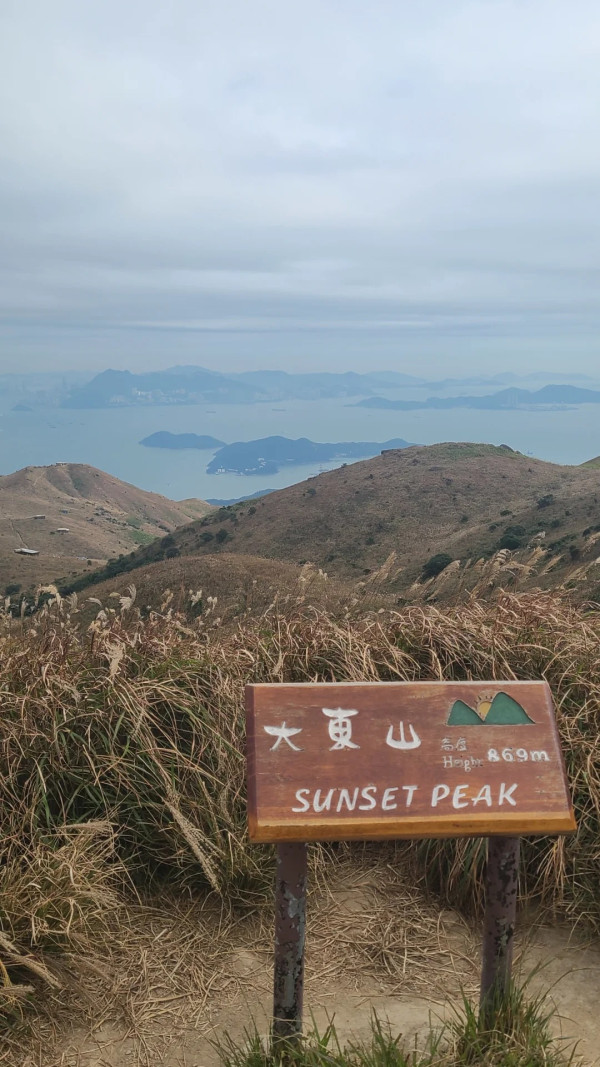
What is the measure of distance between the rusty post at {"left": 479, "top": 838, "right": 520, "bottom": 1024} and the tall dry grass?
99cm

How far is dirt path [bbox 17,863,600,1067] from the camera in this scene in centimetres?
303

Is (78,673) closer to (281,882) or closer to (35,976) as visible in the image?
(35,976)

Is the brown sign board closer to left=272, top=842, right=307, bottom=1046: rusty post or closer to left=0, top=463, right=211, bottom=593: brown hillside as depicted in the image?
left=272, top=842, right=307, bottom=1046: rusty post

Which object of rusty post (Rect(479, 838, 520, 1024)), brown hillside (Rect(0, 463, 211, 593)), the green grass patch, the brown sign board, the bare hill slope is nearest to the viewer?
the brown sign board

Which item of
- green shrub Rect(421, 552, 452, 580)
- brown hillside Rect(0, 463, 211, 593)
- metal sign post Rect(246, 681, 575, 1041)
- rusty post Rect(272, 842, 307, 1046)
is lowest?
brown hillside Rect(0, 463, 211, 593)

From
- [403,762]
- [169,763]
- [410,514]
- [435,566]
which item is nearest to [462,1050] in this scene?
[403,762]

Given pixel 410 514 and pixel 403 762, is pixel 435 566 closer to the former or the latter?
pixel 410 514

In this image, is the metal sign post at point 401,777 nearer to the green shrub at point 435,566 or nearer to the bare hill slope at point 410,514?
the green shrub at point 435,566

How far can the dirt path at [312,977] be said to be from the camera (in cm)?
303

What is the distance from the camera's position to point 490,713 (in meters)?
2.62

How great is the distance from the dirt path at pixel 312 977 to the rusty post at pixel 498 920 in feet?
1.30

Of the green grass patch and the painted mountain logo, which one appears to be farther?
the painted mountain logo

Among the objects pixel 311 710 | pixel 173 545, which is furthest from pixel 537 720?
pixel 173 545

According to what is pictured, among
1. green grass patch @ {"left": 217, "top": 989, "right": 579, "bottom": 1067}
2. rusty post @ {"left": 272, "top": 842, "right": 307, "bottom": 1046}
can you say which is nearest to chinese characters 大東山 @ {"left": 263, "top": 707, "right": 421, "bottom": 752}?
rusty post @ {"left": 272, "top": 842, "right": 307, "bottom": 1046}
